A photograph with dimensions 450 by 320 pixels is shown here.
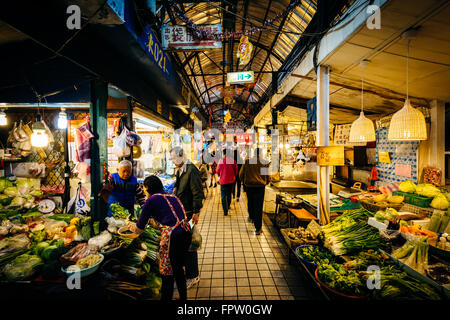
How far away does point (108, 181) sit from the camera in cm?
319

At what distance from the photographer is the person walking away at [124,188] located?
326cm

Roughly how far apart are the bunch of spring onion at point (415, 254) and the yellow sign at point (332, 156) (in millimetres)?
1647

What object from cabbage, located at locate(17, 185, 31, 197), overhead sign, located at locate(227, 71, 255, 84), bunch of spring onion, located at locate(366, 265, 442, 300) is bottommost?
bunch of spring onion, located at locate(366, 265, 442, 300)

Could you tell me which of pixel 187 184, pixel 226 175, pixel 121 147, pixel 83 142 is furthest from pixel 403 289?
pixel 226 175

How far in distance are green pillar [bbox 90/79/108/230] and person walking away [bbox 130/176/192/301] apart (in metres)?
0.90

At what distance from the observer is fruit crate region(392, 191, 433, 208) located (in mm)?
3707

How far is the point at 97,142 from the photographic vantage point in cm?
299

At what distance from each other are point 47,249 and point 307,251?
151 inches

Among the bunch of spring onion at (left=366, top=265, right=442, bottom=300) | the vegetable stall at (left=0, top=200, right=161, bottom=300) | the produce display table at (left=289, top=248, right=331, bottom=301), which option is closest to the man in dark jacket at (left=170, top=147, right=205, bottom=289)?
the vegetable stall at (left=0, top=200, right=161, bottom=300)

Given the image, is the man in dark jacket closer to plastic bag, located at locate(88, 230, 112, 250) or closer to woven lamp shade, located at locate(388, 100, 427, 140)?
plastic bag, located at locate(88, 230, 112, 250)

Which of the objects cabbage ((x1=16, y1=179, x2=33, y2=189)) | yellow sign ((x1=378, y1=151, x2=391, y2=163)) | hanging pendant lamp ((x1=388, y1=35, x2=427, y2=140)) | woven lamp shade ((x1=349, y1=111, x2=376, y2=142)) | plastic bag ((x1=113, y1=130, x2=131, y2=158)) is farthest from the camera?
yellow sign ((x1=378, y1=151, x2=391, y2=163))

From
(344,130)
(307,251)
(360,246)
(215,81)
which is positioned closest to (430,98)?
(344,130)

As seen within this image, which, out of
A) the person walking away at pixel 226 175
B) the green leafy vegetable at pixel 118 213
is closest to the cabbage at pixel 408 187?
the person walking away at pixel 226 175
